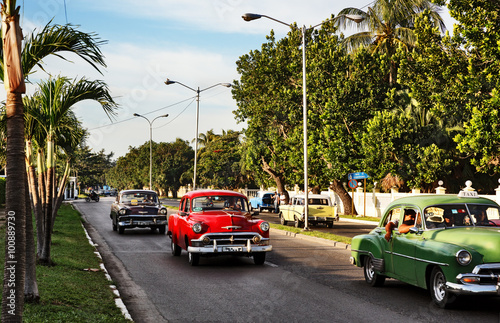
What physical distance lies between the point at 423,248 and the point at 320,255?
747cm

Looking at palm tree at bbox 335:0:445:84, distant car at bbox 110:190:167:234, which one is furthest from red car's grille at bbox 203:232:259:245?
palm tree at bbox 335:0:445:84

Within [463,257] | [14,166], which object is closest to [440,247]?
[463,257]

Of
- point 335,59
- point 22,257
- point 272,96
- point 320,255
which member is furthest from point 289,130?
point 22,257

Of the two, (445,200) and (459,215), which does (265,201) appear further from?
(459,215)

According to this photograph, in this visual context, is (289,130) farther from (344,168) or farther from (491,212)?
(491,212)

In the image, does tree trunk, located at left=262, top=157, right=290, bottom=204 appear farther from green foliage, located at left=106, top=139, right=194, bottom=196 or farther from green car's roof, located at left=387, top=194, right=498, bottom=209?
green foliage, located at left=106, top=139, right=194, bottom=196

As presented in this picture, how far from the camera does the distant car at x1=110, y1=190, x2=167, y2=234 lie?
74.5 feet

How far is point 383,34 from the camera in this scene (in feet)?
142

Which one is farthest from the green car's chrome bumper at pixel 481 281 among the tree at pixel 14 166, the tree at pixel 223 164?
the tree at pixel 223 164

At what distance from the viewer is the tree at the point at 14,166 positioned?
4906mm

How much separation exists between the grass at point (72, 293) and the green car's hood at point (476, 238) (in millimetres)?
4936

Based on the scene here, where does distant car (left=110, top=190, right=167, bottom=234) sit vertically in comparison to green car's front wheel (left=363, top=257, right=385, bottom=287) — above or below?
above

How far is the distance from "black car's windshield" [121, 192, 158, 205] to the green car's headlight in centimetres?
1761

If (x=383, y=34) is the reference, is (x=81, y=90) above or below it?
below
